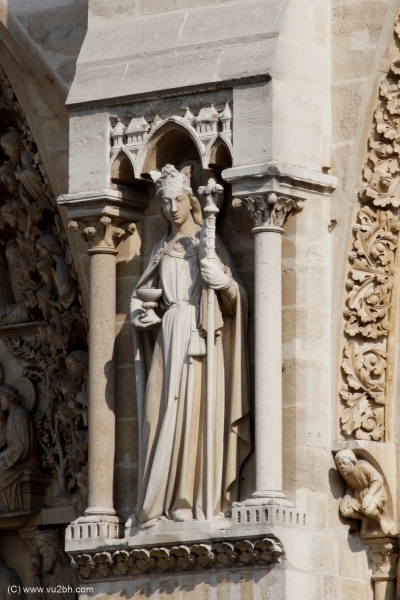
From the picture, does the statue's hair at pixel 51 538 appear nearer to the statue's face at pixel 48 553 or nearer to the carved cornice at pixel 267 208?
the statue's face at pixel 48 553

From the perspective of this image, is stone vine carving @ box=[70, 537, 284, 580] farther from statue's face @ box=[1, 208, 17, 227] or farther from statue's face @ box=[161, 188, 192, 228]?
statue's face @ box=[1, 208, 17, 227]

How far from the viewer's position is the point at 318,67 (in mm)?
12438

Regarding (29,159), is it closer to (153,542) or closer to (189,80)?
(189,80)

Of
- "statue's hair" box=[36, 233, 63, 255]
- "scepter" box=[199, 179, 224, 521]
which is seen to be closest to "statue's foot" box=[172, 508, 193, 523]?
"scepter" box=[199, 179, 224, 521]

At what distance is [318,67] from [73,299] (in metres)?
2.28

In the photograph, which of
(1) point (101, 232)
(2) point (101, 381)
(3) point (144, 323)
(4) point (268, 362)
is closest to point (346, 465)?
(4) point (268, 362)

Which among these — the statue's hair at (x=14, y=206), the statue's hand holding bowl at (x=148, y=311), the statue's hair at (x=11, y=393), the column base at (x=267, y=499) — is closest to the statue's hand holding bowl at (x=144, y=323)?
the statue's hand holding bowl at (x=148, y=311)

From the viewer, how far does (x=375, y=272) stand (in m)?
12.3

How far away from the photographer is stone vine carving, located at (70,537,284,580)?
1176 cm

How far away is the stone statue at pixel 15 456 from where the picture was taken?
1441 cm

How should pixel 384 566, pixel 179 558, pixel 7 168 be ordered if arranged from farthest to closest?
pixel 7 168, pixel 384 566, pixel 179 558

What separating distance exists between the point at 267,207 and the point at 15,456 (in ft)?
10.0

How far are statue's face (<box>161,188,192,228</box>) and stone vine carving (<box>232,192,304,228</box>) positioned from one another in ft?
1.21

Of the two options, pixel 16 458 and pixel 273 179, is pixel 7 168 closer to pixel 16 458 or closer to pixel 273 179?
pixel 16 458
